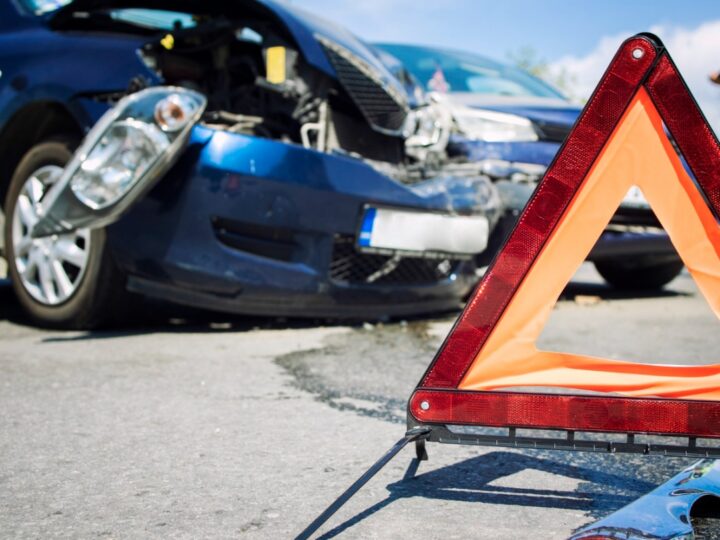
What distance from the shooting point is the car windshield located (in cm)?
655

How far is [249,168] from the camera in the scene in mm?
3793

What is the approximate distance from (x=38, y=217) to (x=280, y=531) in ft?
7.18

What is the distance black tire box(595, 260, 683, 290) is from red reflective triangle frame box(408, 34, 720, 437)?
4.96 m

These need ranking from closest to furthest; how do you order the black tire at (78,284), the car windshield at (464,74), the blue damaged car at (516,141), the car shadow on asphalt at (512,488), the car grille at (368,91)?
the car shadow on asphalt at (512,488) → the black tire at (78,284) → the car grille at (368,91) → the blue damaged car at (516,141) → the car windshield at (464,74)

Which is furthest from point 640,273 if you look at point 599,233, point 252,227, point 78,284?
point 599,233

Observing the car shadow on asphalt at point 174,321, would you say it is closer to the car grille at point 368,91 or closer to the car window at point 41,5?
the car grille at point 368,91

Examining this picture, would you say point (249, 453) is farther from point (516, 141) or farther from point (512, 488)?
point (516, 141)

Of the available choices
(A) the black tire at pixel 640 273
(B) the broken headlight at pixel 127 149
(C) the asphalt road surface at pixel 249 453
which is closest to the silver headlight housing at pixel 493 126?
(A) the black tire at pixel 640 273

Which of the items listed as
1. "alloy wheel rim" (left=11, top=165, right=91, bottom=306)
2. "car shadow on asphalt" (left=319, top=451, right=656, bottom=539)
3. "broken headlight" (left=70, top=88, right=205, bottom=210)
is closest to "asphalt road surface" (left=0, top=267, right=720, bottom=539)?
"car shadow on asphalt" (left=319, top=451, right=656, bottom=539)

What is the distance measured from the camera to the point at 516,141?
5.48 meters

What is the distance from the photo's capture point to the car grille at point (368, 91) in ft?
14.7

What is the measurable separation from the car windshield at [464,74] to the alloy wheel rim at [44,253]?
307 centimetres

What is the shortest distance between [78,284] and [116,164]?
2.19ft

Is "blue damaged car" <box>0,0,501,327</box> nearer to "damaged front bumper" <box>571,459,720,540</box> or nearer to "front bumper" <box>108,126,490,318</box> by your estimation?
"front bumper" <box>108,126,490,318</box>
